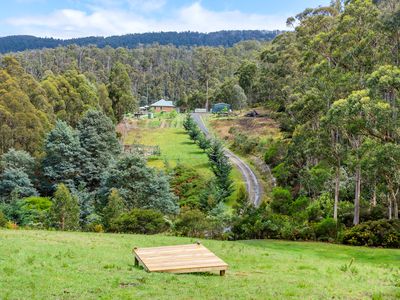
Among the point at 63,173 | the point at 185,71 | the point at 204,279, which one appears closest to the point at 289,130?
the point at 63,173

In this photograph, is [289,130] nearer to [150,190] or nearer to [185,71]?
[150,190]

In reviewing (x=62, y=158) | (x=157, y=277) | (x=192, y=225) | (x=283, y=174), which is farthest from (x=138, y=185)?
(x=157, y=277)

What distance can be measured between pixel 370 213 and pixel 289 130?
28.5 m

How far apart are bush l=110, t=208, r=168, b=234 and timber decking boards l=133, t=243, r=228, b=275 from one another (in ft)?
34.8

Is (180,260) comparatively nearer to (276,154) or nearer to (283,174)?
(283,174)

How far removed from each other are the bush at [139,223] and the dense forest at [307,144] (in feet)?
0.58

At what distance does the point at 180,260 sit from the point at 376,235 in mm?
13074

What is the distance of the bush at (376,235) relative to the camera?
21453mm

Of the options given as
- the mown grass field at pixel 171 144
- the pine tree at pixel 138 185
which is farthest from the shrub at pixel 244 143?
the pine tree at pixel 138 185

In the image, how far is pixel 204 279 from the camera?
11055mm

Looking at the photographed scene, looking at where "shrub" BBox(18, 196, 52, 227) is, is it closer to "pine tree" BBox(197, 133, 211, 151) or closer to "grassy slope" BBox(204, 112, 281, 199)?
"grassy slope" BBox(204, 112, 281, 199)

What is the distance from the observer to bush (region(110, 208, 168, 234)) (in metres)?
23.6

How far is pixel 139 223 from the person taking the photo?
77.7ft

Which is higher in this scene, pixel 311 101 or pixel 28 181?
pixel 311 101
